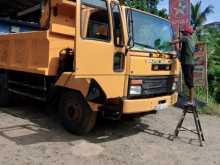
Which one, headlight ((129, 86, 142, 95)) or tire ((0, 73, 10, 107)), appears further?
tire ((0, 73, 10, 107))

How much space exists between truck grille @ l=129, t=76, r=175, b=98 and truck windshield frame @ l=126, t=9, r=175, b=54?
0.56 metres

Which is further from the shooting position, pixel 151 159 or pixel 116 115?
pixel 116 115

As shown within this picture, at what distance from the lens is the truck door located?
20.3 ft

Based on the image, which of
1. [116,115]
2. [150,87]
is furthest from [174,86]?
[116,115]

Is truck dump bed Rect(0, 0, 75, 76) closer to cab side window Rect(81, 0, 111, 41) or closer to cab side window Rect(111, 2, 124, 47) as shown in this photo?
cab side window Rect(81, 0, 111, 41)

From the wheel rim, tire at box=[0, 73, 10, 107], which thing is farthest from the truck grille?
tire at box=[0, 73, 10, 107]

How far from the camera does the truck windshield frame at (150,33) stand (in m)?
6.64

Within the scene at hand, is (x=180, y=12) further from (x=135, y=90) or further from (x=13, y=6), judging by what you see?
(x=13, y=6)

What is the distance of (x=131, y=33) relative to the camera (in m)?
6.47

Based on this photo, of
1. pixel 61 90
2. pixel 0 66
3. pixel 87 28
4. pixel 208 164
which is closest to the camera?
pixel 208 164

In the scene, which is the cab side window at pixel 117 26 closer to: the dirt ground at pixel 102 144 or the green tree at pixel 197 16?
the dirt ground at pixel 102 144

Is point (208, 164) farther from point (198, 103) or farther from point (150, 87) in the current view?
point (198, 103)

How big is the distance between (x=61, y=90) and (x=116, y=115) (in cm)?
131

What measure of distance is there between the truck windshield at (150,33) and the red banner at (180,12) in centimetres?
353
